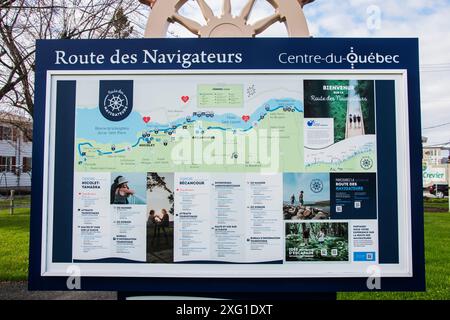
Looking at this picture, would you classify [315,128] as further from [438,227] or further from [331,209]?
[438,227]

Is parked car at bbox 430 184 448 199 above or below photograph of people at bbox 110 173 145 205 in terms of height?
below

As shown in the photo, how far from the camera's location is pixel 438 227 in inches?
504

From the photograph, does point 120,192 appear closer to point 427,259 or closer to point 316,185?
point 316,185

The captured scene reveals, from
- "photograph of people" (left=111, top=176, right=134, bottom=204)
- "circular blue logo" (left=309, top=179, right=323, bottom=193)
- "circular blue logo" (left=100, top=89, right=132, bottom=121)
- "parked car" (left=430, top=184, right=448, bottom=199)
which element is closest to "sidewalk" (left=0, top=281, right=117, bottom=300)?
"photograph of people" (left=111, top=176, right=134, bottom=204)

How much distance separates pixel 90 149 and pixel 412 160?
2.35m

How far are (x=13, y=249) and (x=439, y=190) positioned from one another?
32631 millimetres

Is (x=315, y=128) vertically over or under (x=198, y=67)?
under

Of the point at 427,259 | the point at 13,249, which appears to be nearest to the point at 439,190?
the point at 427,259

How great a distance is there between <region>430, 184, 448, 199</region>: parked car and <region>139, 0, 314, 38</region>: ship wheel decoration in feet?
108

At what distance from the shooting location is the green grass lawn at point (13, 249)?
7.12m

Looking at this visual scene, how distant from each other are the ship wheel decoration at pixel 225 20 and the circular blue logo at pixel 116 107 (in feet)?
3.47

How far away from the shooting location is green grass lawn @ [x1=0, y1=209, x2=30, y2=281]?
23.4 feet

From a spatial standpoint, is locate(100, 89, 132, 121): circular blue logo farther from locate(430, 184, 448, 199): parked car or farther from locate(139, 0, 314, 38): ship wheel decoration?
locate(430, 184, 448, 199): parked car
